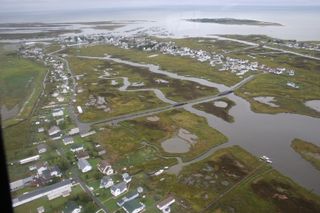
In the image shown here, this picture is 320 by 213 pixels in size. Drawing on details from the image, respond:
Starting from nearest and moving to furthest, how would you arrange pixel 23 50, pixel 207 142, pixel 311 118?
pixel 207 142 < pixel 311 118 < pixel 23 50

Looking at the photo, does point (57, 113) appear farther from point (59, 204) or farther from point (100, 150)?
point (59, 204)

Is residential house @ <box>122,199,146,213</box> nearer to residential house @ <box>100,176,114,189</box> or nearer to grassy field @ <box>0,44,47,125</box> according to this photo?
residential house @ <box>100,176,114,189</box>

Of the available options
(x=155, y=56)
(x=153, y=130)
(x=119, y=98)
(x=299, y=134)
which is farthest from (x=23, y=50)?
(x=299, y=134)

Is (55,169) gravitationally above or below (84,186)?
above

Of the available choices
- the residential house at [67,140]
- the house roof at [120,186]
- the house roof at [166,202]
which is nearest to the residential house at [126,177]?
the house roof at [120,186]

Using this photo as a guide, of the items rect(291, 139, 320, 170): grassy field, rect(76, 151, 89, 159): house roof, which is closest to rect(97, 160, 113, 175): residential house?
rect(76, 151, 89, 159): house roof

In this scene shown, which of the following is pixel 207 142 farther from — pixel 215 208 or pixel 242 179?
pixel 215 208

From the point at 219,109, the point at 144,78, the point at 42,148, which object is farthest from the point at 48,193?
the point at 144,78
